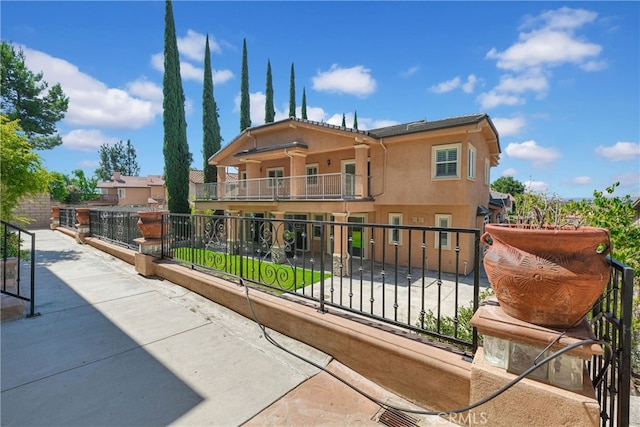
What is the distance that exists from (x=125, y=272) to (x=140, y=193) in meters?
45.4

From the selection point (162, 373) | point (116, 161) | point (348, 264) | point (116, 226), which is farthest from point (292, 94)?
point (116, 161)

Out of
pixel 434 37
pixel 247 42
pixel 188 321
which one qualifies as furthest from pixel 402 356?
pixel 247 42

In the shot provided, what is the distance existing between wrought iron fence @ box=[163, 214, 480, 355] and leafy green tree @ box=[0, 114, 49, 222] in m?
4.03

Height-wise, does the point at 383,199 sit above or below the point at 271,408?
above

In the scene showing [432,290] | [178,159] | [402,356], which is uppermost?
[178,159]

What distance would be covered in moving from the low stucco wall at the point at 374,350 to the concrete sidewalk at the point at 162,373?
0.11 m

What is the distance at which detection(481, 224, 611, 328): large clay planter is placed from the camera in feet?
4.82

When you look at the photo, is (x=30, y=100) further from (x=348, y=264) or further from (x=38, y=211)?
(x=348, y=264)

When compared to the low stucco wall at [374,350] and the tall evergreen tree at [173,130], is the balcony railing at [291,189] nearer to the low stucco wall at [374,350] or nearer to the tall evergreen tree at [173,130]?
the tall evergreen tree at [173,130]

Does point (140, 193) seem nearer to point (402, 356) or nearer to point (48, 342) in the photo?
point (48, 342)

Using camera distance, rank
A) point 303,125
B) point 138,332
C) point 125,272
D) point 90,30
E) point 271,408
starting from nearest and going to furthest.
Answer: point 271,408 < point 138,332 < point 125,272 < point 90,30 < point 303,125

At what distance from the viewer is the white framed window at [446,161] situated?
10.8 metres

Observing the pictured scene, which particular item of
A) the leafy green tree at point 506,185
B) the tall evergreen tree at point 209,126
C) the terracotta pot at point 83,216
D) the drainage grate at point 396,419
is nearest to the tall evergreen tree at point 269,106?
the tall evergreen tree at point 209,126

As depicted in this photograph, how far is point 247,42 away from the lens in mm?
26781
